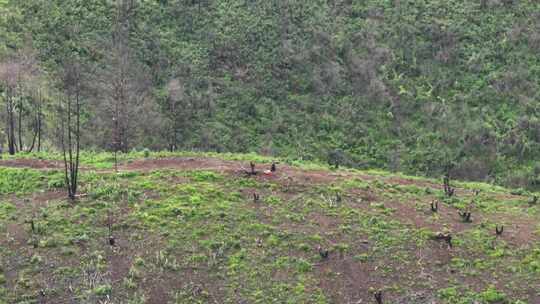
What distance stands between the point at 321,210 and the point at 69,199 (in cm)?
767

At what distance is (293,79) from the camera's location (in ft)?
124

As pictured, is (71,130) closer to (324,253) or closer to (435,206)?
(324,253)

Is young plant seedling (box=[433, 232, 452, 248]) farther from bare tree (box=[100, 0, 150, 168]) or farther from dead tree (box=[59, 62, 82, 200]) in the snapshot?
bare tree (box=[100, 0, 150, 168])

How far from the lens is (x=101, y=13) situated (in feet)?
133

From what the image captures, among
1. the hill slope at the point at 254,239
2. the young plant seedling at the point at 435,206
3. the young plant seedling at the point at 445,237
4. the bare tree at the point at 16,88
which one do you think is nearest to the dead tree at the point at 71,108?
the bare tree at the point at 16,88

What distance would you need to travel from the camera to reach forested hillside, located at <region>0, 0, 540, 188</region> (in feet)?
106

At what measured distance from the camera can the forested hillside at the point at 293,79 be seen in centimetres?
3234

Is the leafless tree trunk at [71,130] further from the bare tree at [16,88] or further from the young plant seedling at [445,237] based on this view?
the young plant seedling at [445,237]

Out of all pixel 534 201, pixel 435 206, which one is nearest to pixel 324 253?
pixel 435 206

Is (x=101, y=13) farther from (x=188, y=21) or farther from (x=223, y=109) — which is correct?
(x=223, y=109)

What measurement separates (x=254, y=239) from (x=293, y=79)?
21690 mm

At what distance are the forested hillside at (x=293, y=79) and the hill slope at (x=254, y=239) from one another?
972cm

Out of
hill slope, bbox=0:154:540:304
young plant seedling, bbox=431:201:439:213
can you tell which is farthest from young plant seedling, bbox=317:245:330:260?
young plant seedling, bbox=431:201:439:213

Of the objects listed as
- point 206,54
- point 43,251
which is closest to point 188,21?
point 206,54
